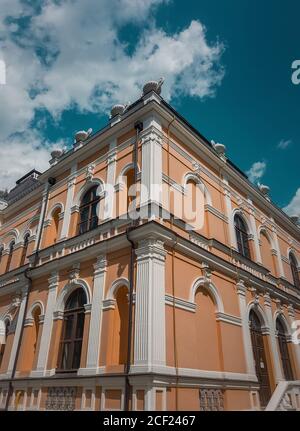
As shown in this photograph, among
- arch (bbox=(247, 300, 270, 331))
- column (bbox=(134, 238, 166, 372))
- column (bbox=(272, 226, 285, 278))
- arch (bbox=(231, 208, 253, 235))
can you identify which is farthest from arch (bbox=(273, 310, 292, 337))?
column (bbox=(134, 238, 166, 372))

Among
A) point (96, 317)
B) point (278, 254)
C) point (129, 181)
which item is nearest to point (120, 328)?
point (96, 317)

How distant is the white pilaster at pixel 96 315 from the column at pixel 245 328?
5.00 meters

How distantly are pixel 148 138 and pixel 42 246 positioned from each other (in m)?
6.29

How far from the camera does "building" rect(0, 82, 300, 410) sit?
27.9 ft

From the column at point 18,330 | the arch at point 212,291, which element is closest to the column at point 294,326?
the arch at point 212,291

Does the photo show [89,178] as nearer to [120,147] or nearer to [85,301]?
[120,147]

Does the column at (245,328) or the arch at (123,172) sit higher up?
the arch at (123,172)

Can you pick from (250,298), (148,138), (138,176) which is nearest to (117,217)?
(138,176)

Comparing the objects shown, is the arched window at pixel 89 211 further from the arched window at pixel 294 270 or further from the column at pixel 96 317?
the arched window at pixel 294 270

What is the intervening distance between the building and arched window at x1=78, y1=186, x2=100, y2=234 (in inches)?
2.4

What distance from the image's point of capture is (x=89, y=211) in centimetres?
1240

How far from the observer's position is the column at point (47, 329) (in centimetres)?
1057

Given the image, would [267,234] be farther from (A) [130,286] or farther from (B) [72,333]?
(B) [72,333]

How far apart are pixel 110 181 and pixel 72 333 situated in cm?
514
